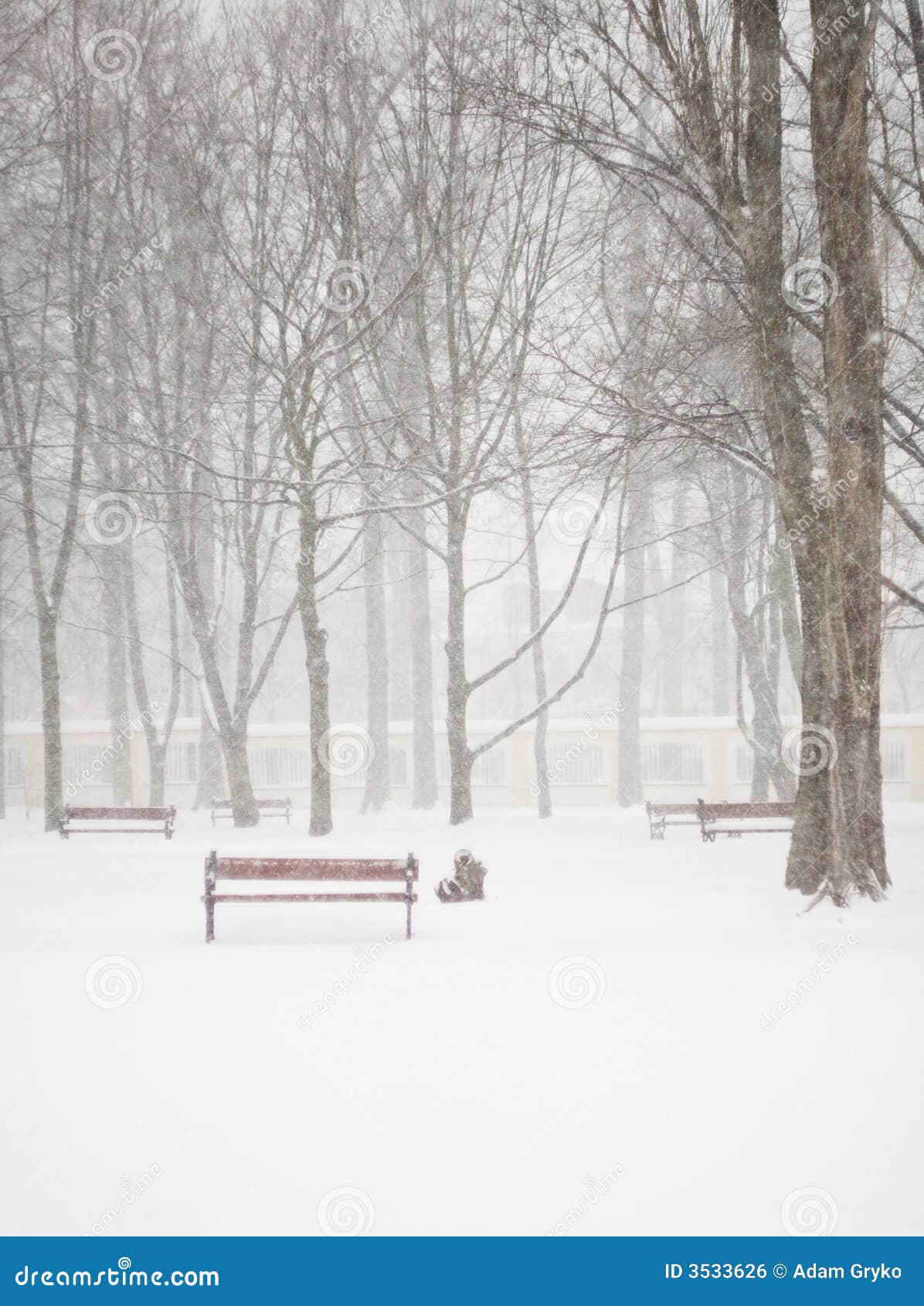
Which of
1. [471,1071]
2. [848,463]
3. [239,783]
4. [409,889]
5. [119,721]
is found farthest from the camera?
[119,721]

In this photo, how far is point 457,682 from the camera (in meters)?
13.5

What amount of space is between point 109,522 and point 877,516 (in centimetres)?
1635

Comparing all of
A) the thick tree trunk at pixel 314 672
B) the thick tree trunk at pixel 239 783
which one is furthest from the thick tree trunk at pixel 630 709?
the thick tree trunk at pixel 314 672

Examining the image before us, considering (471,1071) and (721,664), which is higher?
(721,664)

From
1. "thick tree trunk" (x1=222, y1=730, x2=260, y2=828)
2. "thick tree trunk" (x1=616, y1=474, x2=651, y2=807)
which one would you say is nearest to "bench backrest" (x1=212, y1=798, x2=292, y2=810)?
"thick tree trunk" (x1=222, y1=730, x2=260, y2=828)

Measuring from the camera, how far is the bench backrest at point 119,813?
45.8ft

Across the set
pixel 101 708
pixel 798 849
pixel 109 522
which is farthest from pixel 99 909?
pixel 101 708

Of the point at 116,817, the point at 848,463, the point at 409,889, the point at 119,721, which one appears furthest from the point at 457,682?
the point at 119,721

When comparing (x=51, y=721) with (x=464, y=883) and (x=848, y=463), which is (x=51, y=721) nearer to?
(x=464, y=883)

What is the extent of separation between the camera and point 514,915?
8.07 m

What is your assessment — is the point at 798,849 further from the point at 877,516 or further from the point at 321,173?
the point at 321,173

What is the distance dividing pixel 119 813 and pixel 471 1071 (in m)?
11.4

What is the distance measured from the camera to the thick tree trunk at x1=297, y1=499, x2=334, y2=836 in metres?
13.0

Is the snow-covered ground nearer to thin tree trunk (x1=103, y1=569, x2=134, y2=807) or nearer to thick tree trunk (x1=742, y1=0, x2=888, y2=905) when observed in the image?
thick tree trunk (x1=742, y1=0, x2=888, y2=905)
